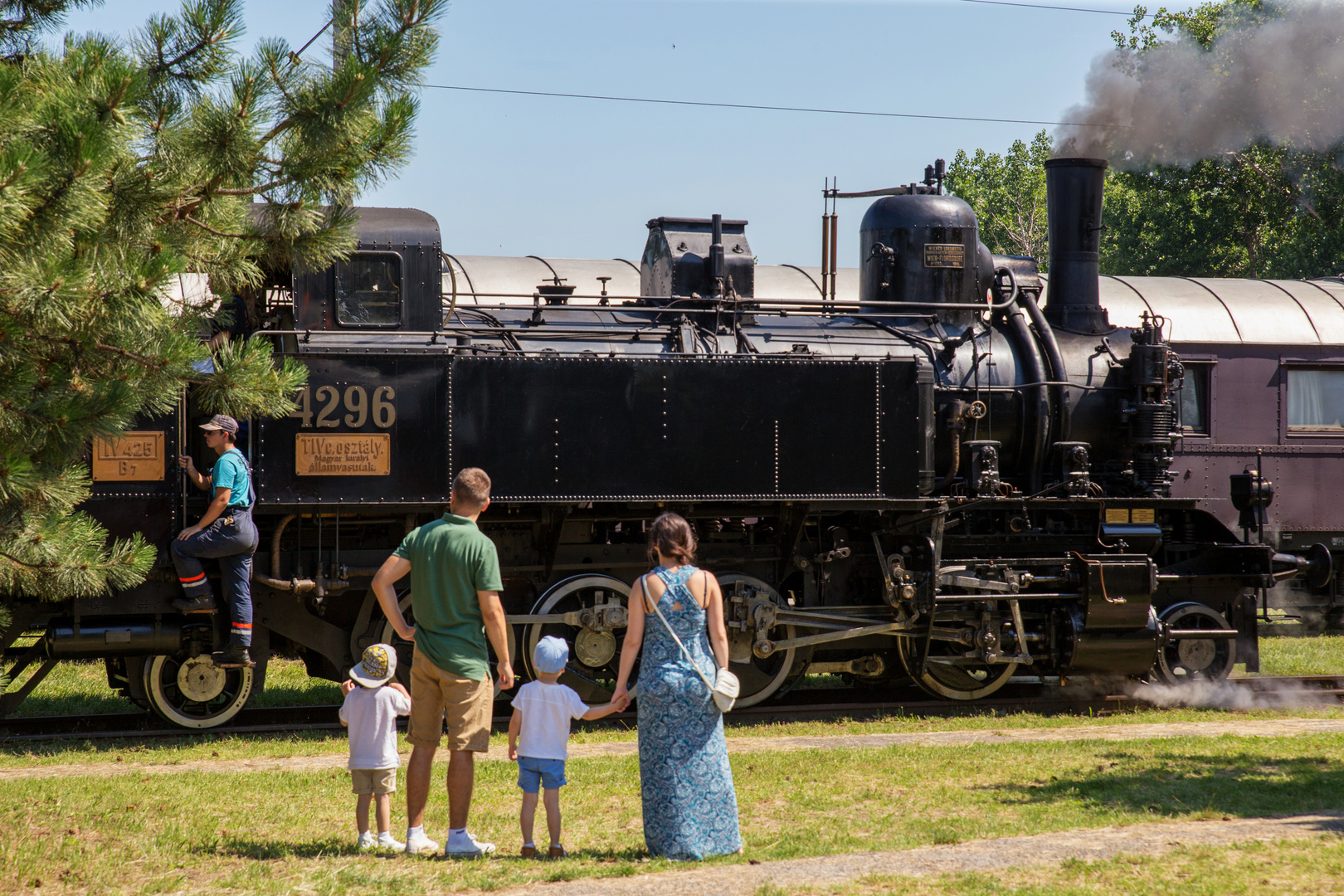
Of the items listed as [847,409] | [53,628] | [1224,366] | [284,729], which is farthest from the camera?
[1224,366]

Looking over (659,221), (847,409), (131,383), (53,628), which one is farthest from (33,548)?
(659,221)

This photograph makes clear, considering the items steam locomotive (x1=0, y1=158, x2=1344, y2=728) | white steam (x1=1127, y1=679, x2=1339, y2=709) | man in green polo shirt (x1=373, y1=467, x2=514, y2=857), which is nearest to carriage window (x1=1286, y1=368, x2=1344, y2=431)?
steam locomotive (x1=0, y1=158, x2=1344, y2=728)

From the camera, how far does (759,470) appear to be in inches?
367

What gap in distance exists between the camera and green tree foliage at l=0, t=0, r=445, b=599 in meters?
4.02

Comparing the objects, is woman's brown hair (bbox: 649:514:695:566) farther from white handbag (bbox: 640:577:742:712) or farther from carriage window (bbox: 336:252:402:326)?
carriage window (bbox: 336:252:402:326)

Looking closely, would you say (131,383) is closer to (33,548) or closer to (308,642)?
(33,548)

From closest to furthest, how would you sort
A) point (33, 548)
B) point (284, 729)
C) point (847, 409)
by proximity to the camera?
1. point (33, 548)
2. point (284, 729)
3. point (847, 409)

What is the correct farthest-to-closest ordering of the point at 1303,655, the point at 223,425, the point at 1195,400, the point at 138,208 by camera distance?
the point at 1303,655, the point at 1195,400, the point at 223,425, the point at 138,208

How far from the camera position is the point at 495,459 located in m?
8.78

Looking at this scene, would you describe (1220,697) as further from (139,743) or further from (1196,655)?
(139,743)

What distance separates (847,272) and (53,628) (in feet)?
43.9

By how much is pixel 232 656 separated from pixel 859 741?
4283mm

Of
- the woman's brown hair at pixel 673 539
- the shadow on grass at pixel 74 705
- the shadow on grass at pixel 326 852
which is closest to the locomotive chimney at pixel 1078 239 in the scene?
the woman's brown hair at pixel 673 539

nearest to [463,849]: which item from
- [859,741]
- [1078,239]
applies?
[859,741]
